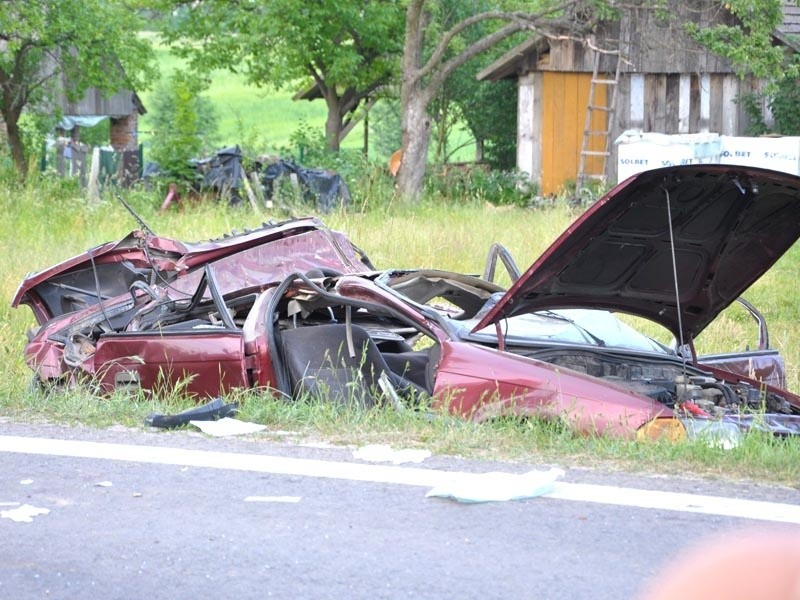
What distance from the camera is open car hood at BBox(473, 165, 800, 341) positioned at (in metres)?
5.40

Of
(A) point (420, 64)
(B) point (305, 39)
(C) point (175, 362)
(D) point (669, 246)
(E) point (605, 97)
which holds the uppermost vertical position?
(B) point (305, 39)

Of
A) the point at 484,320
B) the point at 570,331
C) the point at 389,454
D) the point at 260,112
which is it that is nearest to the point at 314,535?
the point at 389,454

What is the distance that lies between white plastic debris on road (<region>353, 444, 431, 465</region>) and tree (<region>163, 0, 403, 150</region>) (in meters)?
22.9

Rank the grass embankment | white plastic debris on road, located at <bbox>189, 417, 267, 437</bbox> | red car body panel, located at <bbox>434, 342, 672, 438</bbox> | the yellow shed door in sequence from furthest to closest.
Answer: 1. the yellow shed door
2. white plastic debris on road, located at <bbox>189, 417, 267, 437</bbox>
3. red car body panel, located at <bbox>434, 342, 672, 438</bbox>
4. the grass embankment

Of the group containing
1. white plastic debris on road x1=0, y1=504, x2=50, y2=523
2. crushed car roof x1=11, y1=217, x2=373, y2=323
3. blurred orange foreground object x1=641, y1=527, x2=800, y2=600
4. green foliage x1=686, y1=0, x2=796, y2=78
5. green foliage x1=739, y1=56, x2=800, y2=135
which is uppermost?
green foliage x1=686, y1=0, x2=796, y2=78

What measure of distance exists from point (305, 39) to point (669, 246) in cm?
2298

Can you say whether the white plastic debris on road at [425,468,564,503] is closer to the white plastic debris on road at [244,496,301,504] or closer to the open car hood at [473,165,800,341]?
the white plastic debris on road at [244,496,301,504]

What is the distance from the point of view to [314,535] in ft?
13.2

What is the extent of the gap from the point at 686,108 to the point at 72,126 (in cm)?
2523

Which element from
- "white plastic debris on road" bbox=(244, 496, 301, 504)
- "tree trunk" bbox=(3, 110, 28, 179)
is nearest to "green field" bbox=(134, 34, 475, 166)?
"tree trunk" bbox=(3, 110, 28, 179)

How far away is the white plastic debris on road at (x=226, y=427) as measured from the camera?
5574mm

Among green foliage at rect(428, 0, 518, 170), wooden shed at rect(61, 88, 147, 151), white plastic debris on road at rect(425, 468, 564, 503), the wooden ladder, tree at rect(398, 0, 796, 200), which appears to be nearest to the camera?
white plastic debris on road at rect(425, 468, 564, 503)

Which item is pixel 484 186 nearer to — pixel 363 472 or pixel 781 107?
pixel 781 107

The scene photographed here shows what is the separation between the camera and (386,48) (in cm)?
2898
